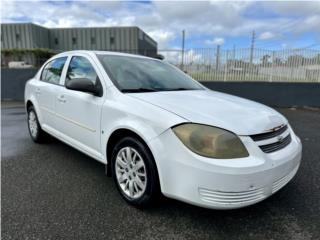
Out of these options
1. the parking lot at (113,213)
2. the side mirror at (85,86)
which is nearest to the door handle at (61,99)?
the side mirror at (85,86)

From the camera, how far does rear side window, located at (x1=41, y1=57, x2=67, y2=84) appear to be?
12.0 feet

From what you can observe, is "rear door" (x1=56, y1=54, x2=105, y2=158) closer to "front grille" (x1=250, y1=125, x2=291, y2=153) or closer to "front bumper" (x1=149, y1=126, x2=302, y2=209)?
"front bumper" (x1=149, y1=126, x2=302, y2=209)

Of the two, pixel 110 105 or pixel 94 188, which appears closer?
pixel 110 105

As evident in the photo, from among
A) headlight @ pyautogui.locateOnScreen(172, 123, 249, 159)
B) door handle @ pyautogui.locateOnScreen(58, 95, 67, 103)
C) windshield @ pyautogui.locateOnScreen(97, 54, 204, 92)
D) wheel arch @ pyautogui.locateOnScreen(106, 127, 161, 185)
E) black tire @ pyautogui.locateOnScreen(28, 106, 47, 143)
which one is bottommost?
black tire @ pyautogui.locateOnScreen(28, 106, 47, 143)

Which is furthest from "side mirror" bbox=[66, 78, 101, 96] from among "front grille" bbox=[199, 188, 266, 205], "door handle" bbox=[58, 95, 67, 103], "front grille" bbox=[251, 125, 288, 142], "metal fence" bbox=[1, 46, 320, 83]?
"metal fence" bbox=[1, 46, 320, 83]

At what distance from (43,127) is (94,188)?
5.82ft

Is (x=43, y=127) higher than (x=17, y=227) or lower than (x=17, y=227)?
higher

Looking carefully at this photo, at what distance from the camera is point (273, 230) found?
2.11m

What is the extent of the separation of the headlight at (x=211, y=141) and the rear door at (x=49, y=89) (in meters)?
2.24

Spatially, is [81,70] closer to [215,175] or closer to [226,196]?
[215,175]

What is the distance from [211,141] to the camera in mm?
1911

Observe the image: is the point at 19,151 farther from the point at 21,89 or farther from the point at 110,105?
the point at 21,89

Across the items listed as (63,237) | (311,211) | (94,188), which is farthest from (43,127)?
(311,211)

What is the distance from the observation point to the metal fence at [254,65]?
9086 mm
